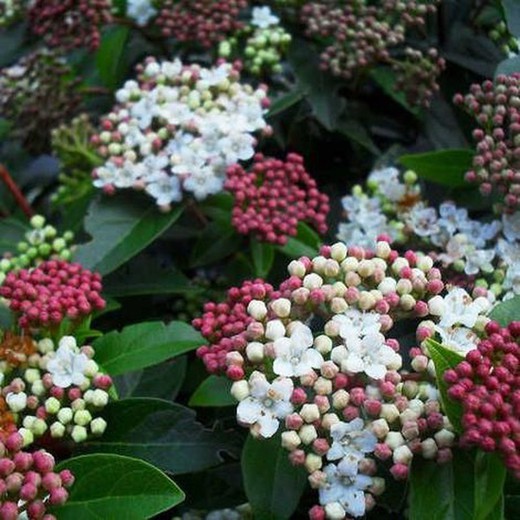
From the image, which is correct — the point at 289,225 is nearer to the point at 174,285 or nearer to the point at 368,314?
the point at 174,285

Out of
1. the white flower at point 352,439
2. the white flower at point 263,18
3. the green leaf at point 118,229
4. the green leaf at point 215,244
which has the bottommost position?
the green leaf at point 215,244

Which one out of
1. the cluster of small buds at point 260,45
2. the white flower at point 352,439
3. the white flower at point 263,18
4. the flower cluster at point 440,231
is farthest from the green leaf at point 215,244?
the white flower at point 352,439

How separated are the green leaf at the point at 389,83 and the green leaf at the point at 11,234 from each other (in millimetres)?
926

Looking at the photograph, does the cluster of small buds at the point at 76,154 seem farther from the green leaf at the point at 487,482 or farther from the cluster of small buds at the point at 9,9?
the green leaf at the point at 487,482

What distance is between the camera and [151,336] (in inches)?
67.7

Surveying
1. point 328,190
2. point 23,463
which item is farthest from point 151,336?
point 328,190

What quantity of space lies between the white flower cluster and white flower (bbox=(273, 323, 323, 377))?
1.36 metres

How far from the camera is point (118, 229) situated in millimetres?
2037

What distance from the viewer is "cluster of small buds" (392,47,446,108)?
224cm

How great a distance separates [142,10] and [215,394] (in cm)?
125

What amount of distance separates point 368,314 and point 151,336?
0.44m

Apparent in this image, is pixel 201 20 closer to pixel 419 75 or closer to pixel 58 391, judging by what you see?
pixel 419 75

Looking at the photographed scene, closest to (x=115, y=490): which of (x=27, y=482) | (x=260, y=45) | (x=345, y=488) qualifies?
(x=27, y=482)

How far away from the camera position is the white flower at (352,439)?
137 cm
